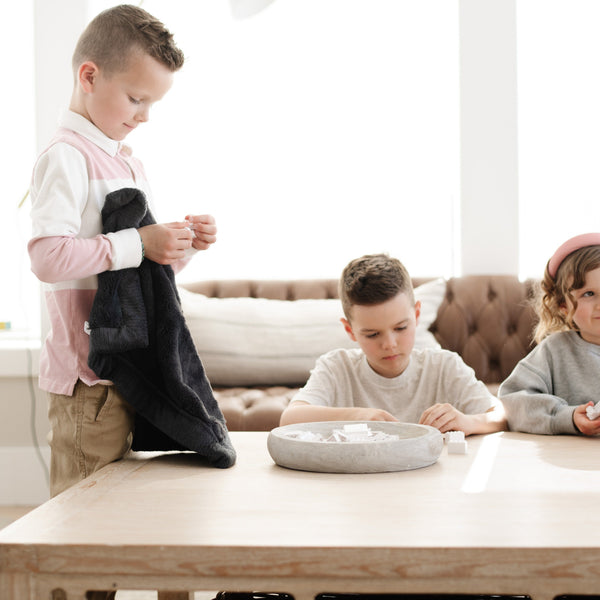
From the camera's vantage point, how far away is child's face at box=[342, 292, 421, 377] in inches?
66.1

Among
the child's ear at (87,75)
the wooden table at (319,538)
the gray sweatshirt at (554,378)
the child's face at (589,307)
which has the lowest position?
the wooden table at (319,538)

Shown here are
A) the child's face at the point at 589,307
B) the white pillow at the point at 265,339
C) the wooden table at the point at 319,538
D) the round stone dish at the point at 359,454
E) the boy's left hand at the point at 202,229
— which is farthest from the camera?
the white pillow at the point at 265,339

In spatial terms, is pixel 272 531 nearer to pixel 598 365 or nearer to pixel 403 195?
pixel 598 365

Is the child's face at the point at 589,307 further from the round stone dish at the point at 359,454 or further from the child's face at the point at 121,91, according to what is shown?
the child's face at the point at 121,91

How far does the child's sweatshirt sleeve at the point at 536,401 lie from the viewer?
140 cm

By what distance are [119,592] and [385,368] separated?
1.06 metres

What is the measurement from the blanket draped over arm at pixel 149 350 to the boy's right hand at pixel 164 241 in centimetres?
2

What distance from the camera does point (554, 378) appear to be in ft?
5.32

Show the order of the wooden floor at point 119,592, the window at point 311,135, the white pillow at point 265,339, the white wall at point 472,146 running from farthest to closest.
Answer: the window at point 311,135
the white wall at point 472,146
the white pillow at point 265,339
the wooden floor at point 119,592

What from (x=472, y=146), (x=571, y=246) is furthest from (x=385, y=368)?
(x=472, y=146)

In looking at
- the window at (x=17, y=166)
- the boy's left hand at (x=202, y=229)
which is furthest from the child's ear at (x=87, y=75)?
the window at (x=17, y=166)

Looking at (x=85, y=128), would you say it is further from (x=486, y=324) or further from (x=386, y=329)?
(x=486, y=324)

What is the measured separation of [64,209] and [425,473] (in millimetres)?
694

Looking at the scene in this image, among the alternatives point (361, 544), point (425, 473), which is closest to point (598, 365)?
point (425, 473)
